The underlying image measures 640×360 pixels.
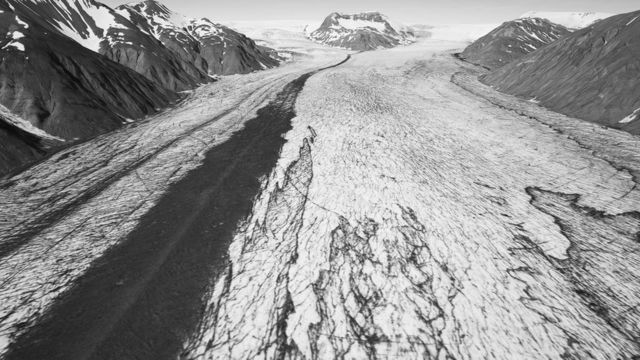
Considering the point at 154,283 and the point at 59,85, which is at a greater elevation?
the point at 59,85

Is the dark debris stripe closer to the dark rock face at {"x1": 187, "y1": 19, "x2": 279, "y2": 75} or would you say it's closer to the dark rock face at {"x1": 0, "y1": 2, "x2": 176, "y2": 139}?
the dark rock face at {"x1": 0, "y1": 2, "x2": 176, "y2": 139}

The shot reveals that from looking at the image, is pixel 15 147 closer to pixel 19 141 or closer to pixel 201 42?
pixel 19 141

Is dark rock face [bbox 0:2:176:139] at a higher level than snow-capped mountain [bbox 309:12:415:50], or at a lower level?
higher

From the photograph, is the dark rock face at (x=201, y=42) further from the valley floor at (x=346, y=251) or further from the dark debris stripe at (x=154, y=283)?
the dark debris stripe at (x=154, y=283)

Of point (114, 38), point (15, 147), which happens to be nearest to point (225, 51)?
point (114, 38)

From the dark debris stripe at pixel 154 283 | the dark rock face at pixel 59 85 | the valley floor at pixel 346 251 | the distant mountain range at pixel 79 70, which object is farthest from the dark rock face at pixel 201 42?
the dark debris stripe at pixel 154 283

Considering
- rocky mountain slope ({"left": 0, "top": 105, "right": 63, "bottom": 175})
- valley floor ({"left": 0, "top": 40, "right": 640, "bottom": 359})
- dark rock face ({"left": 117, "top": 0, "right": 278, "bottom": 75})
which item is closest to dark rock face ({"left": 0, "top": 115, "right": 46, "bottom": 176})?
rocky mountain slope ({"left": 0, "top": 105, "right": 63, "bottom": 175})
